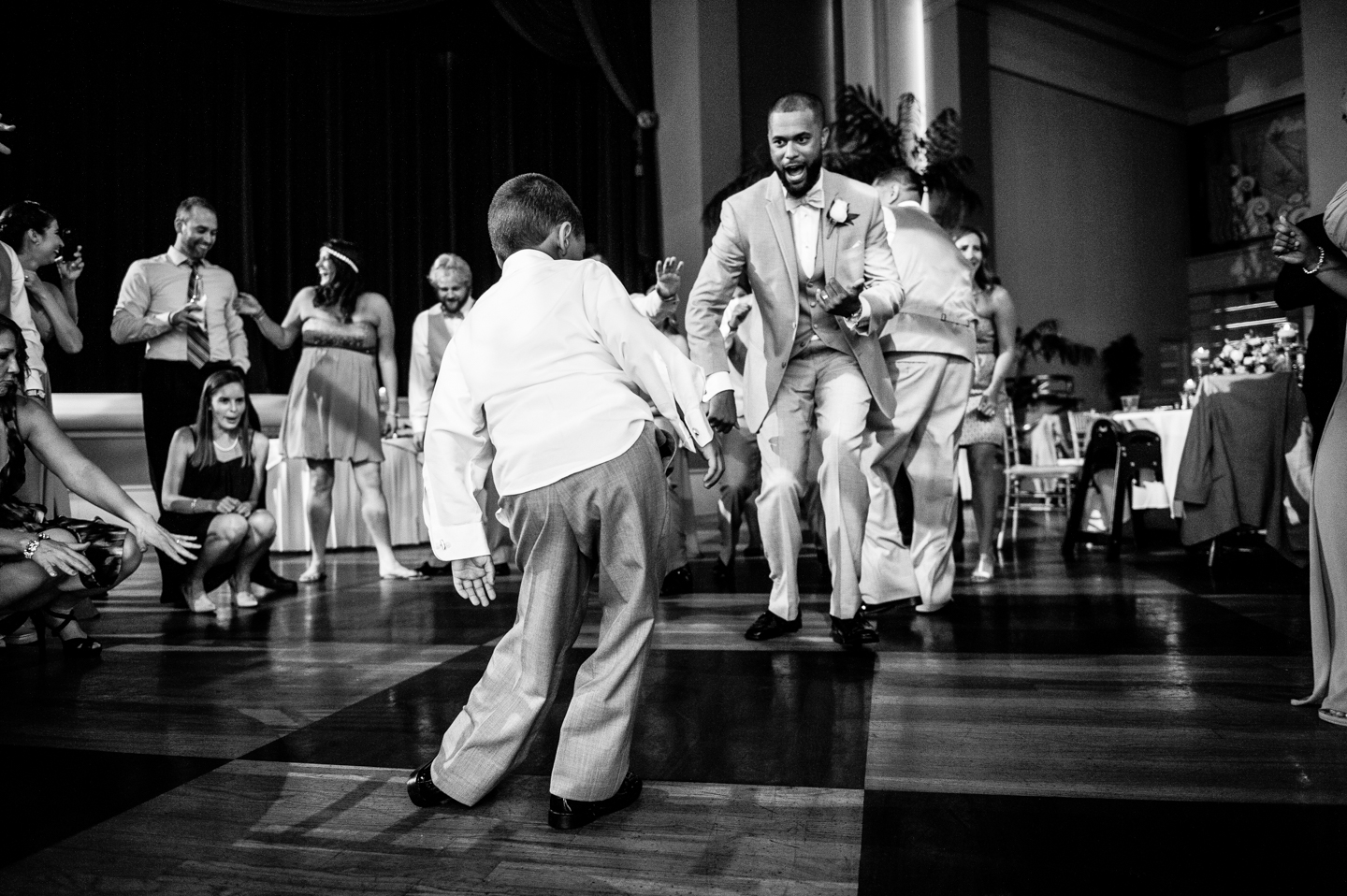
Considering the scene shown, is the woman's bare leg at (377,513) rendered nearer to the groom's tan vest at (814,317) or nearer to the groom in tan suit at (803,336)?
the groom in tan suit at (803,336)

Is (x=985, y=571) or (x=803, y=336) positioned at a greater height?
(x=803, y=336)

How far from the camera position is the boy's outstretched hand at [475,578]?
182 centimetres

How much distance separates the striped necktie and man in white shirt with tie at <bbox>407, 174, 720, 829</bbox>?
127 inches

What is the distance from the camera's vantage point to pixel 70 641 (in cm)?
340

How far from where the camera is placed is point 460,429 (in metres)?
1.86

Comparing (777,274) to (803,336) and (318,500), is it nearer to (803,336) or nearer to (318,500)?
(803,336)

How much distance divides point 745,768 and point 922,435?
2150 mm

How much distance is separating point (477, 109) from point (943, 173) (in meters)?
4.05

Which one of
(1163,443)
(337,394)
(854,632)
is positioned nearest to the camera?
(854,632)

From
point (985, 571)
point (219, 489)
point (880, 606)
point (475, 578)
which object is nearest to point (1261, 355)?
point (985, 571)

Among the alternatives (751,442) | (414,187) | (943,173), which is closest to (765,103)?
(943,173)

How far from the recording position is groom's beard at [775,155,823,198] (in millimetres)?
3178

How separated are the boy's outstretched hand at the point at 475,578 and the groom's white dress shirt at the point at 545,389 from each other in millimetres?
18

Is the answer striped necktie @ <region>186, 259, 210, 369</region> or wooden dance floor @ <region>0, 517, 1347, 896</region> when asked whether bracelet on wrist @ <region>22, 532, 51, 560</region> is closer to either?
wooden dance floor @ <region>0, 517, 1347, 896</region>
